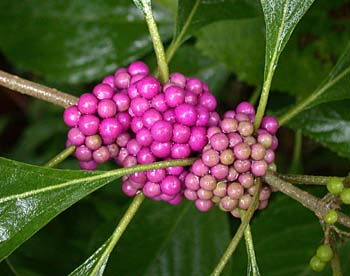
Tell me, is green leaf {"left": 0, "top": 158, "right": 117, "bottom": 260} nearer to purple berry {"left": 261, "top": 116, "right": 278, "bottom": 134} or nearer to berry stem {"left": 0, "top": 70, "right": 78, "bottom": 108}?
berry stem {"left": 0, "top": 70, "right": 78, "bottom": 108}

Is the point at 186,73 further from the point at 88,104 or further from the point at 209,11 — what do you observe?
the point at 88,104

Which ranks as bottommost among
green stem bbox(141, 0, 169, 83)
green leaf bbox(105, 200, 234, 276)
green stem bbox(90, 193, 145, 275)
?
green leaf bbox(105, 200, 234, 276)

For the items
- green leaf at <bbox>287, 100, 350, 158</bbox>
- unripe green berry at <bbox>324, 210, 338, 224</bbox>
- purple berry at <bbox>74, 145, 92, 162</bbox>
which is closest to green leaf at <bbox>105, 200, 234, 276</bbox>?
green leaf at <bbox>287, 100, 350, 158</bbox>

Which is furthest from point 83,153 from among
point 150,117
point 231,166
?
point 231,166

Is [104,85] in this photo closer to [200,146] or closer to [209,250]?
[200,146]

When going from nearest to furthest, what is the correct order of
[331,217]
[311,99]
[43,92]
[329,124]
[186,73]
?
[331,217] → [43,92] → [311,99] → [329,124] → [186,73]

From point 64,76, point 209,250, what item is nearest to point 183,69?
point 64,76
